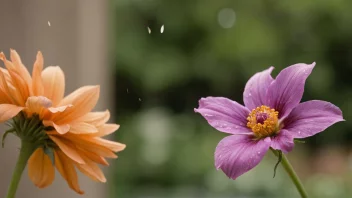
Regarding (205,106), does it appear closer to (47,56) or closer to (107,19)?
(47,56)

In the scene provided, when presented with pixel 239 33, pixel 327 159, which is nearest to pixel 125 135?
pixel 239 33

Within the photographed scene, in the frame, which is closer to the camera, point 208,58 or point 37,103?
point 37,103

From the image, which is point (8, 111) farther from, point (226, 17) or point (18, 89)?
point (226, 17)

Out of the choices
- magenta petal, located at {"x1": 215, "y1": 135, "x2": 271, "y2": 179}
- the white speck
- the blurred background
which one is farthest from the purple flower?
the white speck

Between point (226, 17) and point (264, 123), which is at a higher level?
point (226, 17)

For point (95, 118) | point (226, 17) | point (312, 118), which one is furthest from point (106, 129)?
point (226, 17)

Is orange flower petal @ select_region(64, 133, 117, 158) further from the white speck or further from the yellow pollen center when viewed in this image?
the white speck
